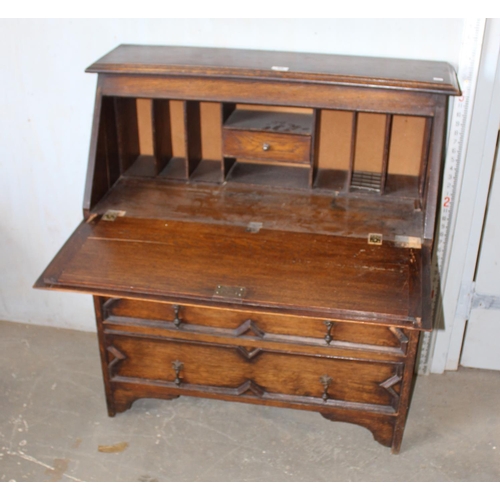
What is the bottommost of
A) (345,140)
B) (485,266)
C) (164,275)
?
(485,266)

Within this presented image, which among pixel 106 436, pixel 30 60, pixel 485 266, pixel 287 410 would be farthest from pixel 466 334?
pixel 30 60

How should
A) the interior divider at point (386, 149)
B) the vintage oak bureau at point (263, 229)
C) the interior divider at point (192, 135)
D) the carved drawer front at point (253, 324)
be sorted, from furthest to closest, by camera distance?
the interior divider at point (192, 135) → the interior divider at point (386, 149) → the carved drawer front at point (253, 324) → the vintage oak bureau at point (263, 229)

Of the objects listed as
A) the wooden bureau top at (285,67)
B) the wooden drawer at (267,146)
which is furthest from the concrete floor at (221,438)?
the wooden bureau top at (285,67)

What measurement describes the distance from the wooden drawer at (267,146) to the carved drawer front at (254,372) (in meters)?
0.73

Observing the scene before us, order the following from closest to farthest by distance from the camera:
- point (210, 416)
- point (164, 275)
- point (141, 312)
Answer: point (164, 275) → point (141, 312) → point (210, 416)

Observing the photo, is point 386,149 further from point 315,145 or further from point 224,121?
point 224,121

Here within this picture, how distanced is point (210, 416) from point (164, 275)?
2.92 ft

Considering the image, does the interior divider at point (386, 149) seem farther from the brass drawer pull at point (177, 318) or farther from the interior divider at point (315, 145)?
the brass drawer pull at point (177, 318)

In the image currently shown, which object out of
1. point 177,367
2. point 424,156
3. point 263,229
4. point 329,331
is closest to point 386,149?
point 424,156

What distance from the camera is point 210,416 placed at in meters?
2.83

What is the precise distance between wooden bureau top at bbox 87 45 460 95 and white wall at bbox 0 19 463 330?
66 millimetres

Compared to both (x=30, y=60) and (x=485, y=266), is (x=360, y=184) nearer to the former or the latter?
(x=485, y=266)

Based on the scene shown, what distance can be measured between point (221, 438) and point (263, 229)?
3.05 feet

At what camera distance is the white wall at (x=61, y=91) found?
8.11ft
